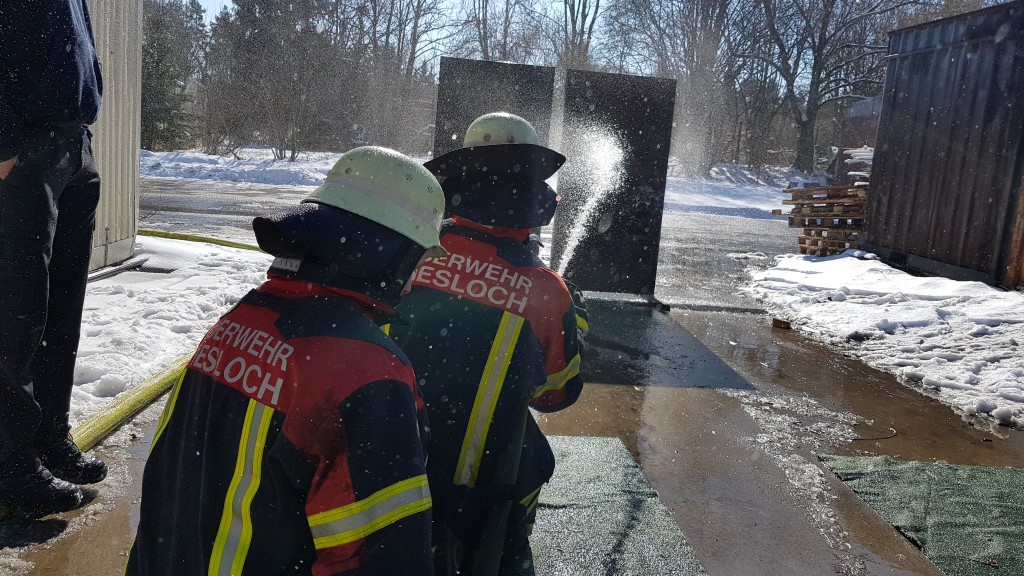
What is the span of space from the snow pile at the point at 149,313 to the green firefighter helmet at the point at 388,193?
2.94 metres

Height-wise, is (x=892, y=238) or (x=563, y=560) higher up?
(x=892, y=238)

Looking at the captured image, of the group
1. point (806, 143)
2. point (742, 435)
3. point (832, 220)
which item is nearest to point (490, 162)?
point (742, 435)

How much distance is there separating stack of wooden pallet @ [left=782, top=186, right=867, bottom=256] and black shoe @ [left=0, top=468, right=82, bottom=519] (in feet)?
40.4

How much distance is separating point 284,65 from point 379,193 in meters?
35.8

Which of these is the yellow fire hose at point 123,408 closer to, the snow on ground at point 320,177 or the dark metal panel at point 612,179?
the dark metal panel at point 612,179

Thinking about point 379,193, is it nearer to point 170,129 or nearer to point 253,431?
point 253,431

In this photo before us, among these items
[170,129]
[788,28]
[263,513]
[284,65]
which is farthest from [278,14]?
[263,513]

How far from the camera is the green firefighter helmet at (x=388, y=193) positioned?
1562 mm

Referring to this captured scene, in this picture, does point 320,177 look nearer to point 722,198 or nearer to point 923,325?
point 722,198

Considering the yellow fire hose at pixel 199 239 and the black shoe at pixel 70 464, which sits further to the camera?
the yellow fire hose at pixel 199 239

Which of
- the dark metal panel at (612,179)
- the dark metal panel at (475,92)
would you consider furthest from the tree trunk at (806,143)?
the dark metal panel at (475,92)

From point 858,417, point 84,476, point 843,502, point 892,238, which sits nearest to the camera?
point 84,476

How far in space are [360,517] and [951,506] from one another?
3.49m

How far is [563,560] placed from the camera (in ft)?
9.66
